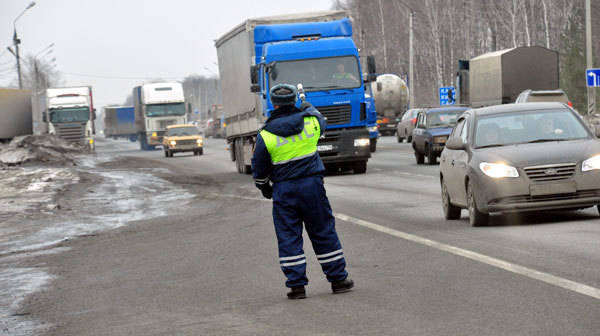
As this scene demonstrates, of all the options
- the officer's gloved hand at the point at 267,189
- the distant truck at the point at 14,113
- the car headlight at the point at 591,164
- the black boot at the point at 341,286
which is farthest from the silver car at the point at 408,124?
the black boot at the point at 341,286

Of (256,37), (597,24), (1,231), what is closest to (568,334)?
(1,231)

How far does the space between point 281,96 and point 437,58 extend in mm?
76932

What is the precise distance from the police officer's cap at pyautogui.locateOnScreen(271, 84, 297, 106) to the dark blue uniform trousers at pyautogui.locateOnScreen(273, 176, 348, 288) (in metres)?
0.63

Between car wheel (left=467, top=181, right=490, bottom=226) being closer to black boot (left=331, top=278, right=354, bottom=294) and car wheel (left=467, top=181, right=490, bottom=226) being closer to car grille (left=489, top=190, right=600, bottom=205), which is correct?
car grille (left=489, top=190, right=600, bottom=205)

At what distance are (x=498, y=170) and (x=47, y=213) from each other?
10100mm

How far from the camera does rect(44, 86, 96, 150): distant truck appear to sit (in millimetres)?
62219

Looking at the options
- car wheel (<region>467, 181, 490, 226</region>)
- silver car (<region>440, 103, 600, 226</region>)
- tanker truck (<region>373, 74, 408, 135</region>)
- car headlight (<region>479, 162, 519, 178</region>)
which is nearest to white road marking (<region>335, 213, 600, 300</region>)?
car wheel (<region>467, 181, 490, 226</region>)

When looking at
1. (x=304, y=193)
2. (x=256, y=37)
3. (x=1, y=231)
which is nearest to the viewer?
(x=304, y=193)

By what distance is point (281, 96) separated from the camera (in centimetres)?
890

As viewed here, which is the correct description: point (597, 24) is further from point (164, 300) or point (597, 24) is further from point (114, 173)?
point (164, 300)

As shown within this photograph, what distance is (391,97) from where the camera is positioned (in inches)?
2461

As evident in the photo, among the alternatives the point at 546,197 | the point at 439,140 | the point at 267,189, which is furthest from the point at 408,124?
the point at 267,189

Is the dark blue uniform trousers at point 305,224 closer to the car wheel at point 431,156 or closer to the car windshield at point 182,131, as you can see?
the car wheel at point 431,156

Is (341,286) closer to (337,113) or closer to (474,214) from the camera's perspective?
(474,214)
